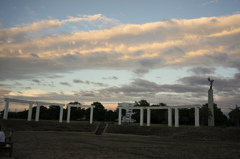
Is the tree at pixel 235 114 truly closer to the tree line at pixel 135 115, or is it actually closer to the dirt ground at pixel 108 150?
the tree line at pixel 135 115

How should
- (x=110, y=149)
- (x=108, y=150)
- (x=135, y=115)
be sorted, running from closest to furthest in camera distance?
(x=108, y=150)
(x=110, y=149)
(x=135, y=115)

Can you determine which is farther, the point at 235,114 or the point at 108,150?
the point at 235,114

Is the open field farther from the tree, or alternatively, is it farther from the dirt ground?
the tree

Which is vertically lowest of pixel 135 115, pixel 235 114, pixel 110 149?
pixel 110 149

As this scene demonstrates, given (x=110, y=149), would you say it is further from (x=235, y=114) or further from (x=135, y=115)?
(x=135, y=115)

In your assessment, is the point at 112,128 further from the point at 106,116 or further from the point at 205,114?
the point at 106,116

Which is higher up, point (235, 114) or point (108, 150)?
point (235, 114)

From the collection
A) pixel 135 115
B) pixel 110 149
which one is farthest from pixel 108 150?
pixel 135 115

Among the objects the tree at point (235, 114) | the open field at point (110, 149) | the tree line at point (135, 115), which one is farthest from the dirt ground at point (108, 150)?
the tree line at point (135, 115)

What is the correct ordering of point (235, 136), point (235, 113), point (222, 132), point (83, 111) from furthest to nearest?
1. point (83, 111)
2. point (235, 113)
3. point (222, 132)
4. point (235, 136)

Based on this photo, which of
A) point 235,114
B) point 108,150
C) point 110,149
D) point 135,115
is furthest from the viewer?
point 135,115

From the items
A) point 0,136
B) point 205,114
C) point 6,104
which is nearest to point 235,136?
point 205,114

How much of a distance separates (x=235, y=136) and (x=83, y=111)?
75351 millimetres

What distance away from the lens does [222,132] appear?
38.9 meters
